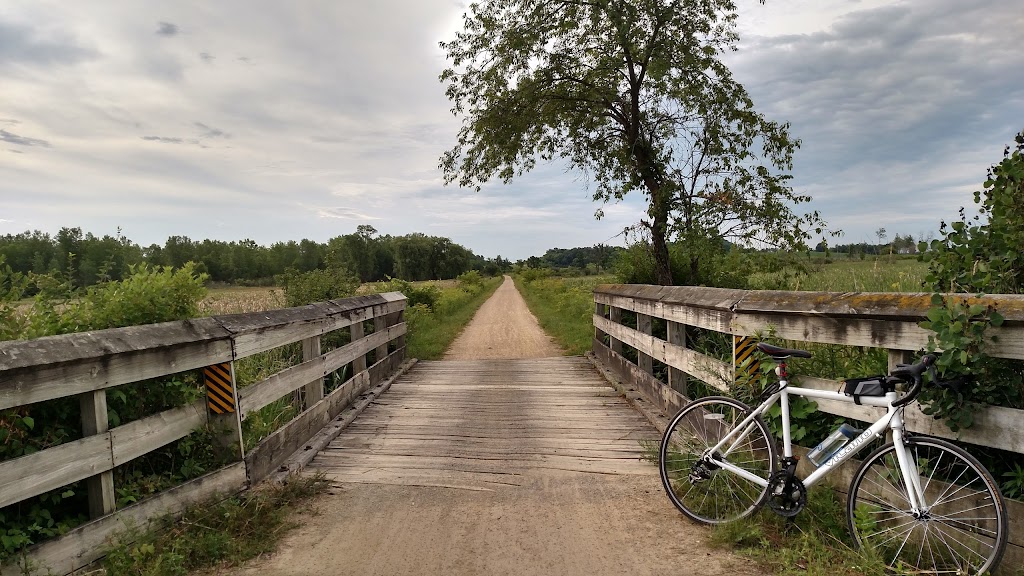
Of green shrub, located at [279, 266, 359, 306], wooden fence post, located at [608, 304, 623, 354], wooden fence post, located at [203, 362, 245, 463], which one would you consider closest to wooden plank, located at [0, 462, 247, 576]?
wooden fence post, located at [203, 362, 245, 463]

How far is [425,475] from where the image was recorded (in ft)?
14.7

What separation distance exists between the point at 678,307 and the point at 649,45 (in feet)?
15.8

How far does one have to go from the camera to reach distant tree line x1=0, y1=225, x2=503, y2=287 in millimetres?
4293

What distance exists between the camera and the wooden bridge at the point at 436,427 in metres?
2.67

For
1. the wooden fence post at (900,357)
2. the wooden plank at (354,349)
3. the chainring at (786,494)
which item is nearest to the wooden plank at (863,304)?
the wooden fence post at (900,357)

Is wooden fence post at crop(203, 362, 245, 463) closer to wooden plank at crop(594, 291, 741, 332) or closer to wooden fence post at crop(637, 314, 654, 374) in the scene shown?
wooden plank at crop(594, 291, 741, 332)

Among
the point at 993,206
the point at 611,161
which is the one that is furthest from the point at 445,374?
the point at 993,206

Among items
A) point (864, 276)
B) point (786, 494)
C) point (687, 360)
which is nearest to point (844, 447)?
point (786, 494)

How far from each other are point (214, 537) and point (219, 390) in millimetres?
1011

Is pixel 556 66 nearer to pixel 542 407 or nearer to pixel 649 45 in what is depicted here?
pixel 649 45

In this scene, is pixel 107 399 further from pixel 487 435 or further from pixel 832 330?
pixel 832 330

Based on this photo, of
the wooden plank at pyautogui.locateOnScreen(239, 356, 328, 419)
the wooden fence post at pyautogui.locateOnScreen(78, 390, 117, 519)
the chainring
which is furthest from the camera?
the wooden plank at pyautogui.locateOnScreen(239, 356, 328, 419)

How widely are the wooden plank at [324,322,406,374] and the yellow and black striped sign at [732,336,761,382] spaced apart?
386 cm

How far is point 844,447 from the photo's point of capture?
9.62ft
